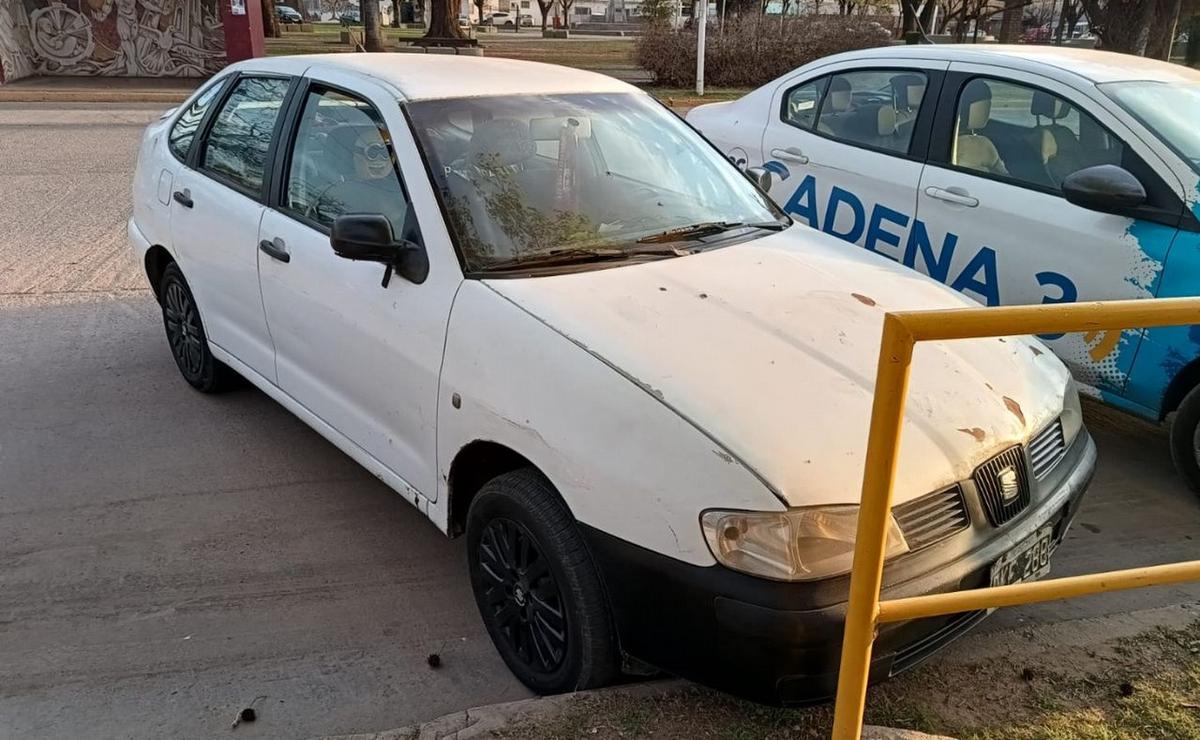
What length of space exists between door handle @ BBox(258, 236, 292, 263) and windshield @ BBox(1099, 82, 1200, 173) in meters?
3.72

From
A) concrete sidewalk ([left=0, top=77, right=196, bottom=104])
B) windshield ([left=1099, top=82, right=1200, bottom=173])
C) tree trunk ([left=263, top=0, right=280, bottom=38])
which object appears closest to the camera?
windshield ([left=1099, top=82, right=1200, bottom=173])

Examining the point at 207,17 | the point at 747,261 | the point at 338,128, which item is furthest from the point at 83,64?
the point at 747,261

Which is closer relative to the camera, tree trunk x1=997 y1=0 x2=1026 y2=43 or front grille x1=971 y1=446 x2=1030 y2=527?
front grille x1=971 y1=446 x2=1030 y2=527

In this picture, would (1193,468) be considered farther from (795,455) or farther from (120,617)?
(120,617)

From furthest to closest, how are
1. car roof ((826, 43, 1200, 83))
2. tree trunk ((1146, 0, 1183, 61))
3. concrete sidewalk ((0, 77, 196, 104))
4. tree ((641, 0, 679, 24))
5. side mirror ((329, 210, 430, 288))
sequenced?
tree ((641, 0, 679, 24))
tree trunk ((1146, 0, 1183, 61))
concrete sidewalk ((0, 77, 196, 104))
car roof ((826, 43, 1200, 83))
side mirror ((329, 210, 430, 288))

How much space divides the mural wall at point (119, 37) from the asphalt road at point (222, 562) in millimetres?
18728

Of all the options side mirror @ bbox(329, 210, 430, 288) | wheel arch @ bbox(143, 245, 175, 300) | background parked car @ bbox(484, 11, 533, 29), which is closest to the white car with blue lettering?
side mirror @ bbox(329, 210, 430, 288)

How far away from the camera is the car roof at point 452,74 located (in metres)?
3.59

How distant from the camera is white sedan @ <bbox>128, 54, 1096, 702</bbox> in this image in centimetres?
229

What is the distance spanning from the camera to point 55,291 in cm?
657

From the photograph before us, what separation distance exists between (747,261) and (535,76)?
1.31m

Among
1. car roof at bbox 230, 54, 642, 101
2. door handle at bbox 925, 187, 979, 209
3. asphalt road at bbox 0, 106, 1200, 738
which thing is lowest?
asphalt road at bbox 0, 106, 1200, 738

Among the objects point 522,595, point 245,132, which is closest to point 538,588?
point 522,595

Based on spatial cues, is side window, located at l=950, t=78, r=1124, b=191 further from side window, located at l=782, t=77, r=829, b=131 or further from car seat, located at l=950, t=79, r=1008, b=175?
side window, located at l=782, t=77, r=829, b=131
